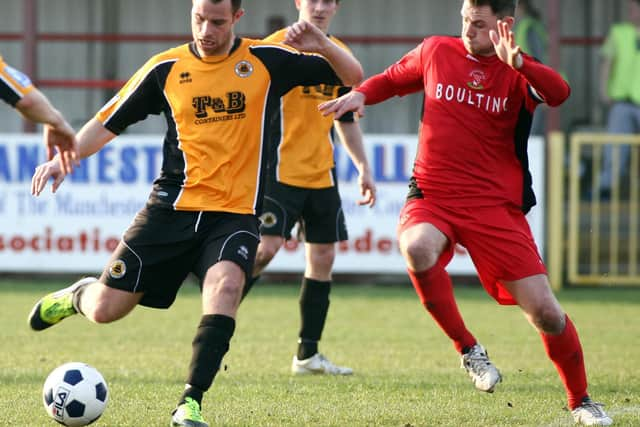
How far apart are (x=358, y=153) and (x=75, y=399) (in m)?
2.59

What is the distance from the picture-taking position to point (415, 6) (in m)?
17.8

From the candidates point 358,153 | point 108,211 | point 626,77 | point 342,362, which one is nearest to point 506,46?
point 358,153

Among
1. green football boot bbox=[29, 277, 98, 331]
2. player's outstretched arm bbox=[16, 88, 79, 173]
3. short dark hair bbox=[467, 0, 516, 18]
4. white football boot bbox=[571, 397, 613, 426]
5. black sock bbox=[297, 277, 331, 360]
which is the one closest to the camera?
player's outstretched arm bbox=[16, 88, 79, 173]

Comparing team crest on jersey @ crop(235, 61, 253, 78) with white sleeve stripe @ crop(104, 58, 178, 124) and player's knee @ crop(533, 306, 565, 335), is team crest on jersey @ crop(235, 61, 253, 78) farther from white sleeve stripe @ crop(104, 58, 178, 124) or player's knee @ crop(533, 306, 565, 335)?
player's knee @ crop(533, 306, 565, 335)

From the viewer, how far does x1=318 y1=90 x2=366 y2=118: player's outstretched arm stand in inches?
230

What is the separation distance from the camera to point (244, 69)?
6.00 metres

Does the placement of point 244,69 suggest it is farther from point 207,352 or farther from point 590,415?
point 590,415

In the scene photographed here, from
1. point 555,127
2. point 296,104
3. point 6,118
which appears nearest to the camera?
point 296,104

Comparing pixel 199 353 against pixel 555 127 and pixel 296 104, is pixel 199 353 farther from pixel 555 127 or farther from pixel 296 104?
pixel 555 127

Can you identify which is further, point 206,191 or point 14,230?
Result: point 14,230

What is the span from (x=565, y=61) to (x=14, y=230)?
27.9 feet

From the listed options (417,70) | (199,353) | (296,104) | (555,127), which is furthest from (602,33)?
(199,353)

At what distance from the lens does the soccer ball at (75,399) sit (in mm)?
5492

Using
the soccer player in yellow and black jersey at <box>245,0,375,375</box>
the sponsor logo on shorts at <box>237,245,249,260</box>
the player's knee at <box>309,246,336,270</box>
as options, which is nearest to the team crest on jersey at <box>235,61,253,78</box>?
the sponsor logo on shorts at <box>237,245,249,260</box>
